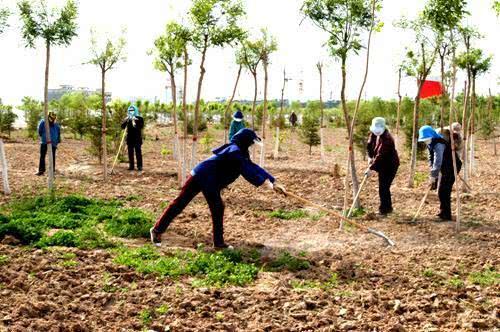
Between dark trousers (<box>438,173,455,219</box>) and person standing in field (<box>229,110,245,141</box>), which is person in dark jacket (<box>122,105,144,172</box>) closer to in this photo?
person standing in field (<box>229,110,245,141</box>)

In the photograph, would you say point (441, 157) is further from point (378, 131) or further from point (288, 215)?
point (288, 215)

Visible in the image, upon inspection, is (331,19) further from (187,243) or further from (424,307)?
(424,307)

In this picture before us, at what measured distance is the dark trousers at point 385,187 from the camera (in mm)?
9312

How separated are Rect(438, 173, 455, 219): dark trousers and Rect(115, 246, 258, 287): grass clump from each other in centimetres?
385

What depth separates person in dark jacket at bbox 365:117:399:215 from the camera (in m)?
9.08

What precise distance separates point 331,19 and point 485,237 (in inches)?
163

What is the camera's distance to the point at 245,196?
1133 centimetres

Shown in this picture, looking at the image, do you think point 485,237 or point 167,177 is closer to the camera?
point 485,237

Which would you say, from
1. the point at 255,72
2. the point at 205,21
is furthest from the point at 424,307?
the point at 255,72

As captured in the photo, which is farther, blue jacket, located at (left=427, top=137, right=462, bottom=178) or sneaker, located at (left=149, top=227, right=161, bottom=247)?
blue jacket, located at (left=427, top=137, right=462, bottom=178)

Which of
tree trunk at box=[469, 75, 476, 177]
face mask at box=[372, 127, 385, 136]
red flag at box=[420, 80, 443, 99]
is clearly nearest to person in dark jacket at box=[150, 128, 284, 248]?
face mask at box=[372, 127, 385, 136]

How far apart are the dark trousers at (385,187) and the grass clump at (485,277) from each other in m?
3.01

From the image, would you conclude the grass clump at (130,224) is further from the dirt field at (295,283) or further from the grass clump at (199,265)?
the grass clump at (199,265)

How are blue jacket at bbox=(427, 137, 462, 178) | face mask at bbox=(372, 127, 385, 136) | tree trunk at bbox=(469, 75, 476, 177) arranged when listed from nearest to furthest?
1. blue jacket at bbox=(427, 137, 462, 178)
2. face mask at bbox=(372, 127, 385, 136)
3. tree trunk at bbox=(469, 75, 476, 177)
